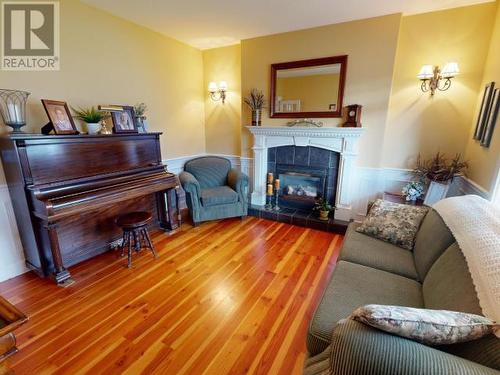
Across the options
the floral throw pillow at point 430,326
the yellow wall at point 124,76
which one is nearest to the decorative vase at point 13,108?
the yellow wall at point 124,76

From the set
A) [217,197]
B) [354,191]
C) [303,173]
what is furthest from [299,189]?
[217,197]

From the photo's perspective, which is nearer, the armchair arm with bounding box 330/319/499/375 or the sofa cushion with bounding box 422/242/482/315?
the armchair arm with bounding box 330/319/499/375

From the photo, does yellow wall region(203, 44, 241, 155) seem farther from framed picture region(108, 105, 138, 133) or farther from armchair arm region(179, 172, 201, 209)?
framed picture region(108, 105, 138, 133)

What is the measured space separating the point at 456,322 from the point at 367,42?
10.1ft

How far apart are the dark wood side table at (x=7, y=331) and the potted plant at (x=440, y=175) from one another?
342 cm

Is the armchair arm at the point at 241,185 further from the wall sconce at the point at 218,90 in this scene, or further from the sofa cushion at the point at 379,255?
the sofa cushion at the point at 379,255

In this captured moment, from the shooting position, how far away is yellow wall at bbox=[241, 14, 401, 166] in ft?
9.23

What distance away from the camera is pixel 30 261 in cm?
225

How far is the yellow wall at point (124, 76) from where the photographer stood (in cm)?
233

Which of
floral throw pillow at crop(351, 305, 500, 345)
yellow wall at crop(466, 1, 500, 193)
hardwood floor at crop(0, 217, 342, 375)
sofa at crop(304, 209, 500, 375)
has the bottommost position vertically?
hardwood floor at crop(0, 217, 342, 375)

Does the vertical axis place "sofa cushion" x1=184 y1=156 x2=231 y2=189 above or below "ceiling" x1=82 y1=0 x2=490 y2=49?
below

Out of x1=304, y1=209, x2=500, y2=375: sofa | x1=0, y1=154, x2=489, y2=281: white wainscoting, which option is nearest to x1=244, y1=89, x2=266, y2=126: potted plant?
x1=0, y1=154, x2=489, y2=281: white wainscoting

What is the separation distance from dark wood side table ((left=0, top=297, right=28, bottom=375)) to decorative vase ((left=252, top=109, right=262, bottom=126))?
3221 millimetres

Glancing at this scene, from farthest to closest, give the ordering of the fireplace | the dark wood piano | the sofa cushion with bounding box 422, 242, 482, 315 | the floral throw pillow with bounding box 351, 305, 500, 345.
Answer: the fireplace → the dark wood piano → the sofa cushion with bounding box 422, 242, 482, 315 → the floral throw pillow with bounding box 351, 305, 500, 345
